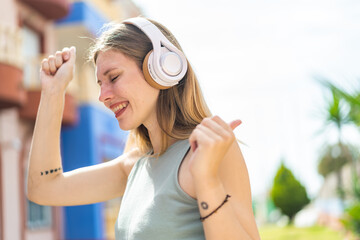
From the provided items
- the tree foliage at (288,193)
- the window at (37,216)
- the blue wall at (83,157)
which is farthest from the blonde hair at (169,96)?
the tree foliage at (288,193)

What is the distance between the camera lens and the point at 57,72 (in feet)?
6.23

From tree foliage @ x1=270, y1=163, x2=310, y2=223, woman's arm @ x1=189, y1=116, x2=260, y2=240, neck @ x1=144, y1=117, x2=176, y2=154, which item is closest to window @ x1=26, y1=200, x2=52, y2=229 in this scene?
neck @ x1=144, y1=117, x2=176, y2=154

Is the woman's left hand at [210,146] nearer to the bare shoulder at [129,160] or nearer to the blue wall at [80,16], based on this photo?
the bare shoulder at [129,160]

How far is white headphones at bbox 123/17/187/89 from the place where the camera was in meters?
1.63

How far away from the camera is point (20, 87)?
8.40 metres

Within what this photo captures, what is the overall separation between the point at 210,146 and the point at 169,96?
18.5 inches

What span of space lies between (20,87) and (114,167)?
22.8ft

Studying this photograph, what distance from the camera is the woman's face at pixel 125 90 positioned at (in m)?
1.65

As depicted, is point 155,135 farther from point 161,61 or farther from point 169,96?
point 161,61

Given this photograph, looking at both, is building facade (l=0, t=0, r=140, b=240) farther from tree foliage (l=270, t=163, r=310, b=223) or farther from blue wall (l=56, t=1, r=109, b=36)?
tree foliage (l=270, t=163, r=310, b=223)

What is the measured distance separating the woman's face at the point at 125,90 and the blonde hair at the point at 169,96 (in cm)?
3

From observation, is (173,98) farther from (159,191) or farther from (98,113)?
(98,113)

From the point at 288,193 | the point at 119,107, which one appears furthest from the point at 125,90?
the point at 288,193

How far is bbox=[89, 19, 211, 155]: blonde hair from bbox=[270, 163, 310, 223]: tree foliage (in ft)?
59.6
